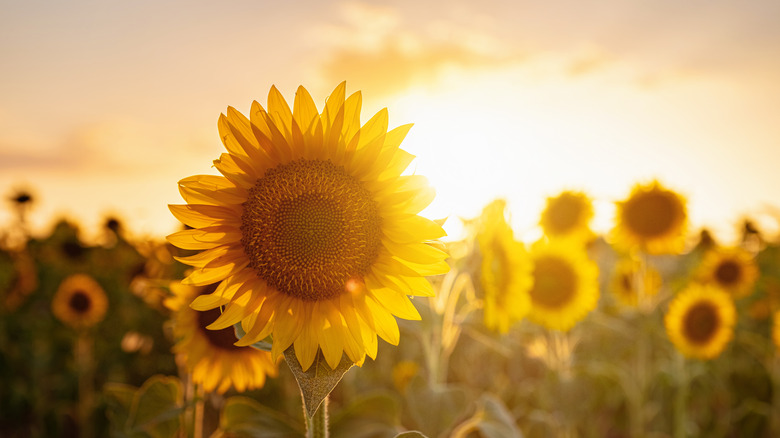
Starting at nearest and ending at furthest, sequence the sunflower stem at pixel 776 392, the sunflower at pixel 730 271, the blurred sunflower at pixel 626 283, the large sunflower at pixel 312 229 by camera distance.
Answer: the large sunflower at pixel 312 229
the sunflower stem at pixel 776 392
the blurred sunflower at pixel 626 283
the sunflower at pixel 730 271

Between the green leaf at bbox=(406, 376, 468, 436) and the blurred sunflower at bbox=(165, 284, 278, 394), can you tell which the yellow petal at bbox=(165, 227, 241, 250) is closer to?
the blurred sunflower at bbox=(165, 284, 278, 394)

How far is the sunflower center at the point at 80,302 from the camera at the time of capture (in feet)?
15.8

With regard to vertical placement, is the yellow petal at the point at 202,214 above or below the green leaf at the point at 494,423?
above

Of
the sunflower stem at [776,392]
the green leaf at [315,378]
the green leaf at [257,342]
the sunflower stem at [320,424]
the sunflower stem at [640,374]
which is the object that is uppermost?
the green leaf at [257,342]

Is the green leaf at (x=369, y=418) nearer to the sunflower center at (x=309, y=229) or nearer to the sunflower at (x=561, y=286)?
the sunflower center at (x=309, y=229)

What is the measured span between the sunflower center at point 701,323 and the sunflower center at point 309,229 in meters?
4.08

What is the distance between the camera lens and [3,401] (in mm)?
4332

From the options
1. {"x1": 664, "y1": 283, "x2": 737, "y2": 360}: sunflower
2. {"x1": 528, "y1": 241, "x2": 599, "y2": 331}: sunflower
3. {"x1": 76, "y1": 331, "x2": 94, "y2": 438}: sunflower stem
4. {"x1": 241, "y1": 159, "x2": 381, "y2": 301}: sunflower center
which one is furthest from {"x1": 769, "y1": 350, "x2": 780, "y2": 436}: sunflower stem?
{"x1": 76, "y1": 331, "x2": 94, "y2": 438}: sunflower stem

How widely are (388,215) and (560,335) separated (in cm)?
302

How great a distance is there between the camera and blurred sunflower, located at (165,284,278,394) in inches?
72.6

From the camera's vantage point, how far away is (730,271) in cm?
602

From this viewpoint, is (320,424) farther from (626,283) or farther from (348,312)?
(626,283)

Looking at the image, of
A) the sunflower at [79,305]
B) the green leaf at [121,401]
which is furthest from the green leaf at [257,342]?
the sunflower at [79,305]

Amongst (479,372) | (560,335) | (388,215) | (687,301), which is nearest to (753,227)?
(687,301)
